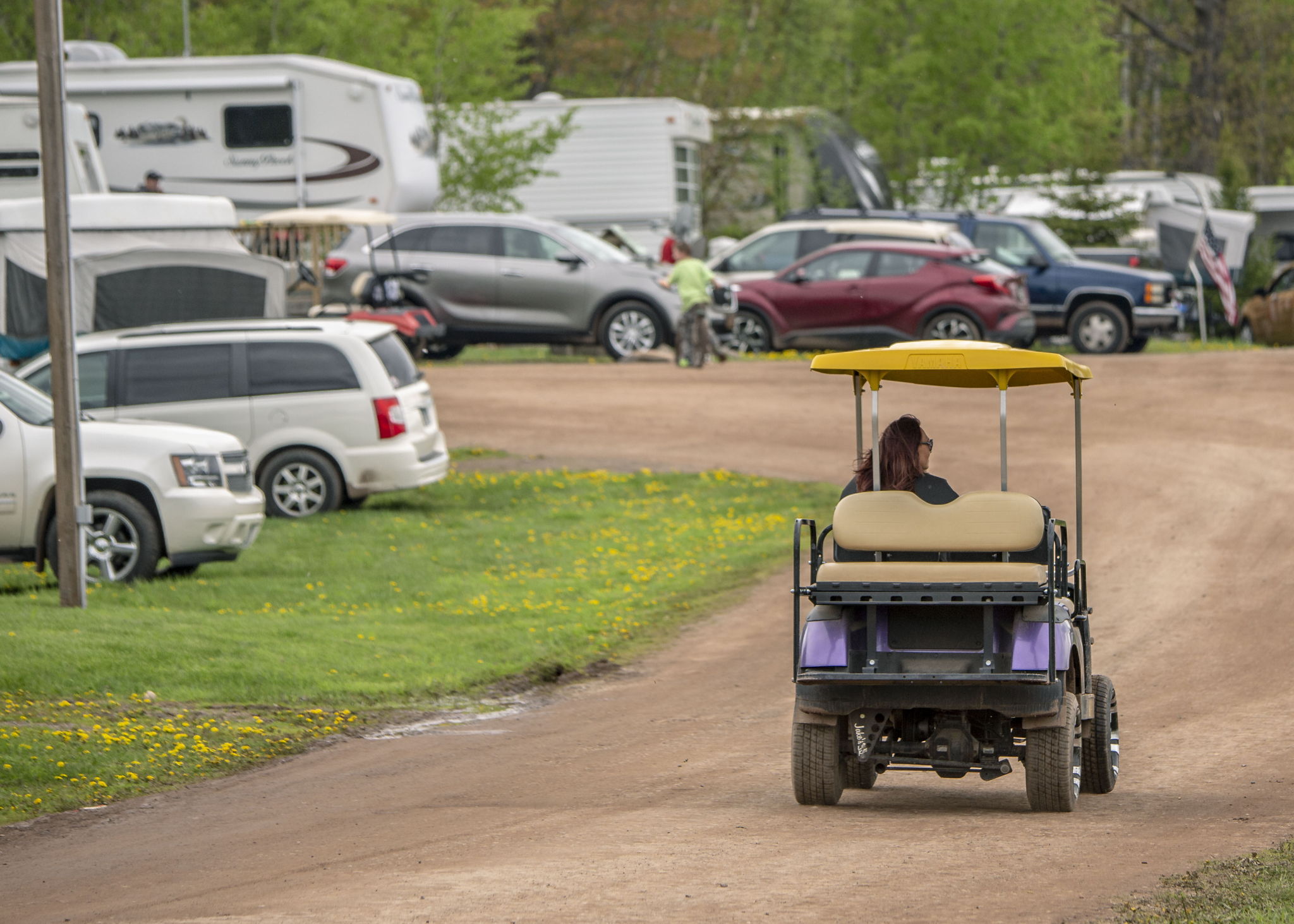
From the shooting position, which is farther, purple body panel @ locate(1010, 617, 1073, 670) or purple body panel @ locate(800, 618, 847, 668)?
purple body panel @ locate(800, 618, 847, 668)

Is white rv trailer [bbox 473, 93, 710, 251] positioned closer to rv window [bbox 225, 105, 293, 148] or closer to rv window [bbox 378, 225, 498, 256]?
rv window [bbox 225, 105, 293, 148]

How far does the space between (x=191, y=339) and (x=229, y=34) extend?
2232cm

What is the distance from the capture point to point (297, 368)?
17547 millimetres

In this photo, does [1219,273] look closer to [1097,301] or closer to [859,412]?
[1097,301]

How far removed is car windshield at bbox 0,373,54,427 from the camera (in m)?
14.5

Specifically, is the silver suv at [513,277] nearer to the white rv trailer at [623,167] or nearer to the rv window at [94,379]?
the white rv trailer at [623,167]

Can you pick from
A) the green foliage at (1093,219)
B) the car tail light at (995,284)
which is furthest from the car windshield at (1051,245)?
the green foliage at (1093,219)

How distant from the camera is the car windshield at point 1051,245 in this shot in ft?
94.4

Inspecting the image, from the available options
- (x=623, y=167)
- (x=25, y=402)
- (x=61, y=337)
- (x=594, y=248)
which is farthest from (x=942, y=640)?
(x=623, y=167)

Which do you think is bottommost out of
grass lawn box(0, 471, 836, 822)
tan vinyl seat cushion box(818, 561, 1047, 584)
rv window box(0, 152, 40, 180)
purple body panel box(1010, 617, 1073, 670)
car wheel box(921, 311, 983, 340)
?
grass lawn box(0, 471, 836, 822)

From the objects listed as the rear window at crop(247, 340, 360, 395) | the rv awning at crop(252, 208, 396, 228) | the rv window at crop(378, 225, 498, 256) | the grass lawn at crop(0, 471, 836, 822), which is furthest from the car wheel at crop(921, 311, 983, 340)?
the rear window at crop(247, 340, 360, 395)

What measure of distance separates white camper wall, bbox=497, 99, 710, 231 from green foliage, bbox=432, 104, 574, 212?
317 millimetres

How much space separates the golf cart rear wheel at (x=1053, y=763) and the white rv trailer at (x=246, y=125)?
21833 mm

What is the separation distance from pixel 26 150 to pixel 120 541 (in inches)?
395
